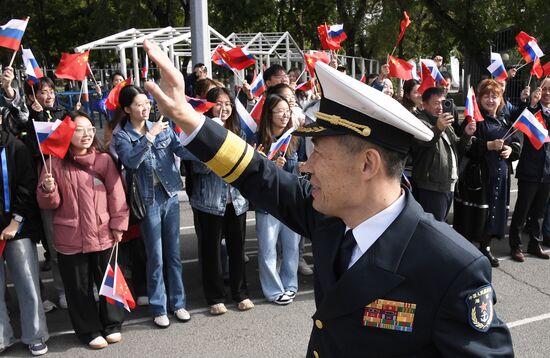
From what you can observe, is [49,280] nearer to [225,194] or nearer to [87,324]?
[87,324]

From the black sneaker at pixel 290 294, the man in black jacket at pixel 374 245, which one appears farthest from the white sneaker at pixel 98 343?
the man in black jacket at pixel 374 245

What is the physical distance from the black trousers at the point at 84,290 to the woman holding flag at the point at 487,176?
3.76m

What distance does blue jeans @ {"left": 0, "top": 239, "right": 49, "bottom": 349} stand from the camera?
13.5ft

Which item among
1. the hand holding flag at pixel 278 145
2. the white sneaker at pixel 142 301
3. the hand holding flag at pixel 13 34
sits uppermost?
the hand holding flag at pixel 13 34

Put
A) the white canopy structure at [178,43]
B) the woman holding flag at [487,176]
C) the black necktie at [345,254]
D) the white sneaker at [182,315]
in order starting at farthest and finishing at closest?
the white canopy structure at [178,43]
the woman holding flag at [487,176]
the white sneaker at [182,315]
the black necktie at [345,254]

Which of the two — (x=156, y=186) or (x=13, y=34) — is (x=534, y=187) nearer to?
(x=156, y=186)

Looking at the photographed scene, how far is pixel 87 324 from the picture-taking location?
14.0ft

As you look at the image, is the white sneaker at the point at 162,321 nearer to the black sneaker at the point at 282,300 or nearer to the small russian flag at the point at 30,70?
the black sneaker at the point at 282,300

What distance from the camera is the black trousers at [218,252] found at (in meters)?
4.77

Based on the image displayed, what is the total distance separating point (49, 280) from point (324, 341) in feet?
15.5

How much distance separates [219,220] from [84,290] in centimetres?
123

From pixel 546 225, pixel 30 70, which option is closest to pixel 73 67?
pixel 30 70

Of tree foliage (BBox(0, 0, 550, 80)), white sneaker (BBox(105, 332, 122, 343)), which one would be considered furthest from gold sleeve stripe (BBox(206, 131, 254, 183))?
tree foliage (BBox(0, 0, 550, 80))

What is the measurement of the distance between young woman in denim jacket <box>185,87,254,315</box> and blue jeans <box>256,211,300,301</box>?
201mm
